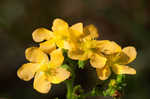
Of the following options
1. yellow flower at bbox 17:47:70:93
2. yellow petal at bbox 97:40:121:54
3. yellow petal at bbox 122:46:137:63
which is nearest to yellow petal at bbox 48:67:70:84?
yellow flower at bbox 17:47:70:93

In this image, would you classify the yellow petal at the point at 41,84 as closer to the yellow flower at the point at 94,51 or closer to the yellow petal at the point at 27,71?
the yellow petal at the point at 27,71

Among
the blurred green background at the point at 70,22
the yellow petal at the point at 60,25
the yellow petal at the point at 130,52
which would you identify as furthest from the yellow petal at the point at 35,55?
the blurred green background at the point at 70,22

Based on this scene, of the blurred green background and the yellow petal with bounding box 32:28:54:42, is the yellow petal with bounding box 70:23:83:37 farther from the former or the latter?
the blurred green background

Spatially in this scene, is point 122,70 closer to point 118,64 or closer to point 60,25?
point 118,64

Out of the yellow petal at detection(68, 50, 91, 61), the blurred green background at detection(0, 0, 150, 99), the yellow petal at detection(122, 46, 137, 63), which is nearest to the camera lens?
the yellow petal at detection(68, 50, 91, 61)

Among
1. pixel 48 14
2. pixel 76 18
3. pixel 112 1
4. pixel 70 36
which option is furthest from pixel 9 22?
pixel 70 36

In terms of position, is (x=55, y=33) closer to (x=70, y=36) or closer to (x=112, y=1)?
(x=70, y=36)
